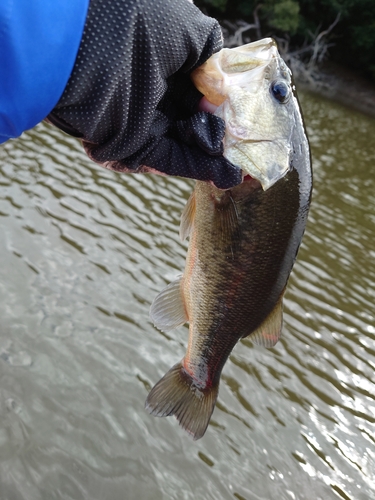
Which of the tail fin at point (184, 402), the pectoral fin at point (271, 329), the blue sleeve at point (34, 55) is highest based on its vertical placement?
the blue sleeve at point (34, 55)

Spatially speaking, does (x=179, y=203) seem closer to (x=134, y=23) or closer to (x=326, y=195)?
(x=326, y=195)

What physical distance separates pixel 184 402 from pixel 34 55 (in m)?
1.91

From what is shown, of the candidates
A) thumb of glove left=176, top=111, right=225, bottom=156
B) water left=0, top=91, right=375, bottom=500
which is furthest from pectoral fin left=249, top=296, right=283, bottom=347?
water left=0, top=91, right=375, bottom=500

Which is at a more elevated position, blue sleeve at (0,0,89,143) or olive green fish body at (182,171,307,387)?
blue sleeve at (0,0,89,143)

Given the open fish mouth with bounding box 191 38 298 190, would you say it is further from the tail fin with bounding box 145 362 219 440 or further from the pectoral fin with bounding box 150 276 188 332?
the tail fin with bounding box 145 362 219 440

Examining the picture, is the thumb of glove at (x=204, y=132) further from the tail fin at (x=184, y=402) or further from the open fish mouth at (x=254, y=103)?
the tail fin at (x=184, y=402)

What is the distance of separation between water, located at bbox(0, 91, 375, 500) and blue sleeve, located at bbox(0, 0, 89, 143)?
8.18 feet

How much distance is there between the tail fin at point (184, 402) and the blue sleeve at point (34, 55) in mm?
1663

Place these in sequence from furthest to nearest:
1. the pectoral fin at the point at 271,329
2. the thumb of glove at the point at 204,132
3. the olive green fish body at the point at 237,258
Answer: the pectoral fin at the point at 271,329
the olive green fish body at the point at 237,258
the thumb of glove at the point at 204,132

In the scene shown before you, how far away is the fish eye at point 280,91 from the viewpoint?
1.93 meters

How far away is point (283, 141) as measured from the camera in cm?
196

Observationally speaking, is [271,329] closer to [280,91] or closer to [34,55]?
[280,91]

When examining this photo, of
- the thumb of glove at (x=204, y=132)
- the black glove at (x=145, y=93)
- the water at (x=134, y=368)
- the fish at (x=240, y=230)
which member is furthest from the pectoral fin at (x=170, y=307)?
the water at (x=134, y=368)

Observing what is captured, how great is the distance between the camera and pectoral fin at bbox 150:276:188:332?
2631mm
